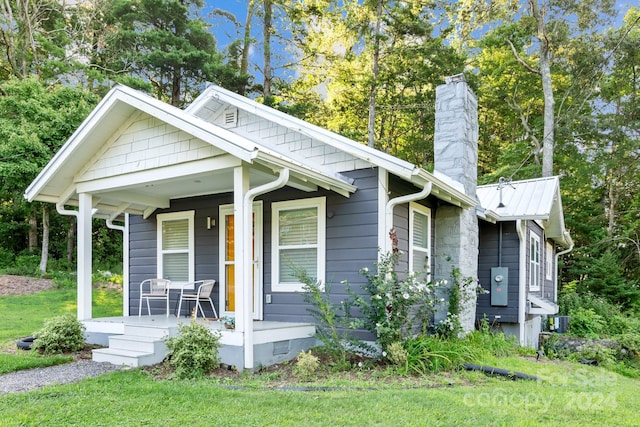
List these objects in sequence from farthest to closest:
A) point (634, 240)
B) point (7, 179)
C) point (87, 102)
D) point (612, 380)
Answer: point (634, 240)
point (87, 102)
point (7, 179)
point (612, 380)

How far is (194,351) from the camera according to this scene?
191 inches

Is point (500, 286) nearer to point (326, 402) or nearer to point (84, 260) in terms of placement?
point (326, 402)

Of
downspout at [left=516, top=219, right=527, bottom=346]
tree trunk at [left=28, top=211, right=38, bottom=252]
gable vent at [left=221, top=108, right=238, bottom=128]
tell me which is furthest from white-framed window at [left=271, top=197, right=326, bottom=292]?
tree trunk at [left=28, top=211, right=38, bottom=252]

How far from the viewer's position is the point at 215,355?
4961mm

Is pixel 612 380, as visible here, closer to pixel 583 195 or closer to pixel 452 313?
pixel 452 313

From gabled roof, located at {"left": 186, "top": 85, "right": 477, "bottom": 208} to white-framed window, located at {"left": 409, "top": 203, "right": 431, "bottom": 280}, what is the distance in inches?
17.6

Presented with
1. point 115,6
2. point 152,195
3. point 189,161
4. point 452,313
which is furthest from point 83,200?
point 115,6

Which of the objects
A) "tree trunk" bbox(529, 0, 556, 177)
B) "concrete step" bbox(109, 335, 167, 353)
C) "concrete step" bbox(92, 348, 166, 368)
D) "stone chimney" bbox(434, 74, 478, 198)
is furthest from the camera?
"tree trunk" bbox(529, 0, 556, 177)

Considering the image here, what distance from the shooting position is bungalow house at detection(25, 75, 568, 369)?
17.4 feet

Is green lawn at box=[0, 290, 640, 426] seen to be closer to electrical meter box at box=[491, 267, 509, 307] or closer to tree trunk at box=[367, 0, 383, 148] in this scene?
electrical meter box at box=[491, 267, 509, 307]

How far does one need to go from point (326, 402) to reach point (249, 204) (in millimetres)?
2282

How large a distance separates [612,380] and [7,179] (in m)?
14.7

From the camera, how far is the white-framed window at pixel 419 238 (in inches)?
265

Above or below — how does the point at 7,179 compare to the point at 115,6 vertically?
below
